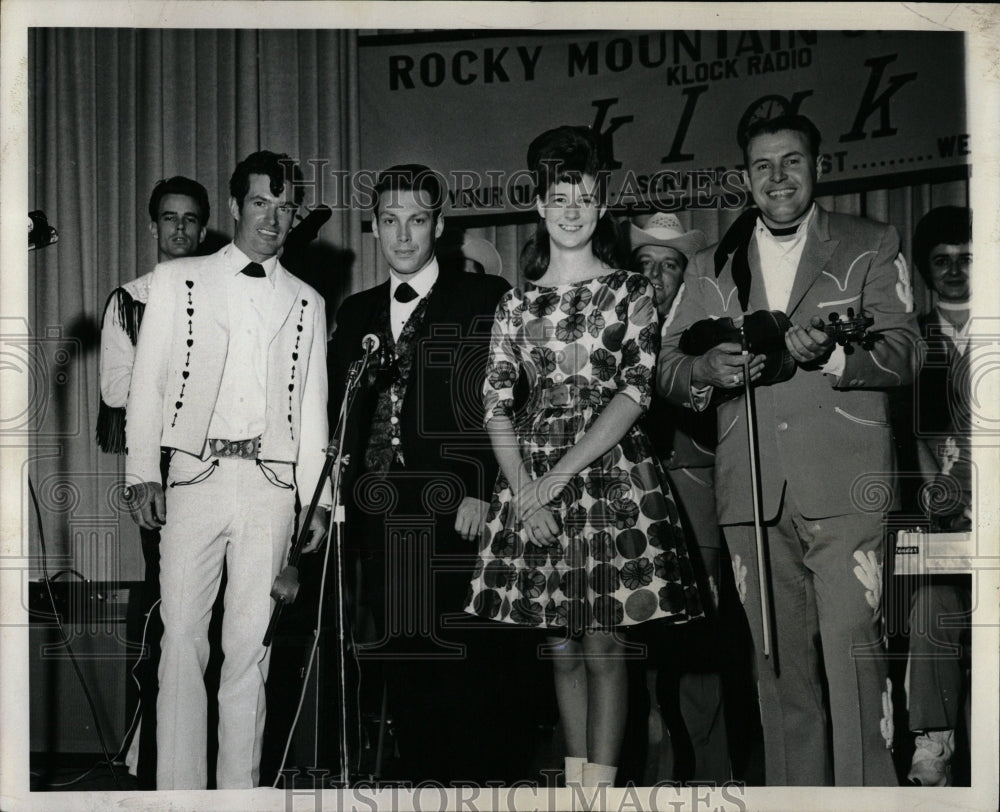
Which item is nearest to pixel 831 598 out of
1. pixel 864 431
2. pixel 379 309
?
pixel 864 431

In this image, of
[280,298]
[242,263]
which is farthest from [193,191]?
[280,298]

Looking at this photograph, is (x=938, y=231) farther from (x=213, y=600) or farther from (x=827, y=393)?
(x=213, y=600)

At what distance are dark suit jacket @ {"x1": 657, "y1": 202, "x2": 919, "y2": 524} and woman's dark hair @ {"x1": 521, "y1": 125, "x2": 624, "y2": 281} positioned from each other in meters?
0.43

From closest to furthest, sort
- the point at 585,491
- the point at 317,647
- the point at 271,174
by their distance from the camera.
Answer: the point at 585,491, the point at 317,647, the point at 271,174

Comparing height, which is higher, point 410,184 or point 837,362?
point 410,184

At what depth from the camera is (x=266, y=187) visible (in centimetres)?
396

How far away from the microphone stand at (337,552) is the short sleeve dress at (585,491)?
0.46m

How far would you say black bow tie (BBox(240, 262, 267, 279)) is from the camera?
155 inches

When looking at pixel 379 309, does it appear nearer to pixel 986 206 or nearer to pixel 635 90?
pixel 635 90

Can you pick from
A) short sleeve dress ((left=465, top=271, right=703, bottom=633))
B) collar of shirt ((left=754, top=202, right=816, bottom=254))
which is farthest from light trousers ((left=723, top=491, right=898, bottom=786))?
collar of shirt ((left=754, top=202, right=816, bottom=254))

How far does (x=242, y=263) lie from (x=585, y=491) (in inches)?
58.0

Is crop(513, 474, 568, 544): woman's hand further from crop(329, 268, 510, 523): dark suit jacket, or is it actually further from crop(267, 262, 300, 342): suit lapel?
crop(267, 262, 300, 342): suit lapel

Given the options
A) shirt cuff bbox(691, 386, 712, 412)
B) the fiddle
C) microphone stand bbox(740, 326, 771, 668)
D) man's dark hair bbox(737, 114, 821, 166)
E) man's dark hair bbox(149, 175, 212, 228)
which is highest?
man's dark hair bbox(737, 114, 821, 166)

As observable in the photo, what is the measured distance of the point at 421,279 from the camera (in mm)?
3955
